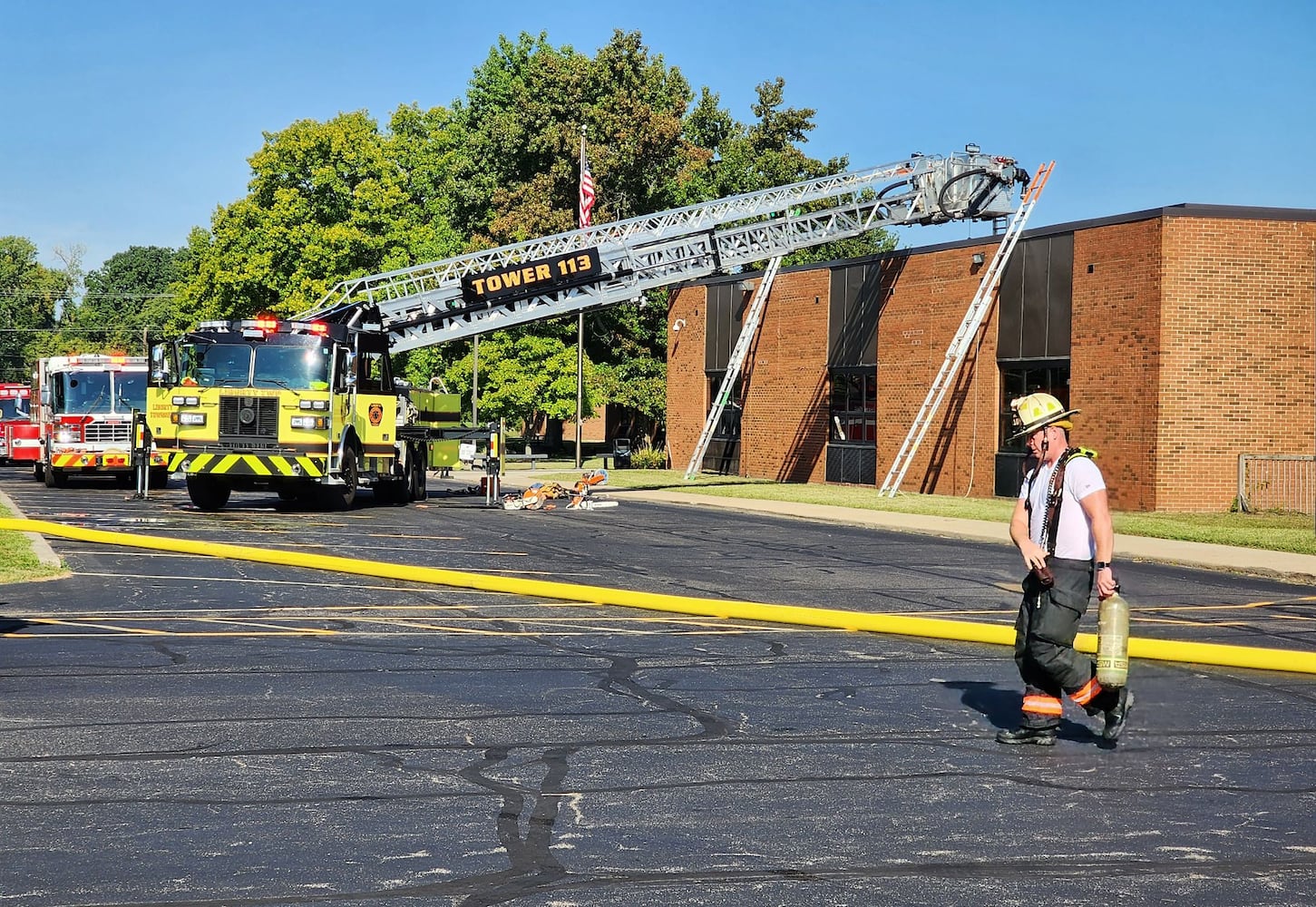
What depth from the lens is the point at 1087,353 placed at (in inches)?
1251

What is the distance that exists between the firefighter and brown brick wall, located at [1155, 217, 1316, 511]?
2267cm

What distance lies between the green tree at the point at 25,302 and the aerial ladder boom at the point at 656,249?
130 meters

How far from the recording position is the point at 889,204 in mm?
37469

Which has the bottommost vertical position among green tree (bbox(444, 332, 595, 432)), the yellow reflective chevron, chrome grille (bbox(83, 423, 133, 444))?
the yellow reflective chevron

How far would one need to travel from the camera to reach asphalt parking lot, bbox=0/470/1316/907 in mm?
5402

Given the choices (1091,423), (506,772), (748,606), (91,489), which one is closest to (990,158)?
(1091,423)

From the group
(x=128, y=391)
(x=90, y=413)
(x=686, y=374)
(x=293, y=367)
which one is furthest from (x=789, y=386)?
(x=293, y=367)

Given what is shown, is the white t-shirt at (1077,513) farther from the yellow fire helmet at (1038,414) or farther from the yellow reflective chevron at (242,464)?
the yellow reflective chevron at (242,464)

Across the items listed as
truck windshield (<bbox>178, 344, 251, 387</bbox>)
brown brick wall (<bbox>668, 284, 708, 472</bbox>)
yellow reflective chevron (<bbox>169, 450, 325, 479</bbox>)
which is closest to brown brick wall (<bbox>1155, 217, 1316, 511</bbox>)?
yellow reflective chevron (<bbox>169, 450, 325, 479</bbox>)

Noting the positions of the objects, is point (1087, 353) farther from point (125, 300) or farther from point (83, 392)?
point (125, 300)

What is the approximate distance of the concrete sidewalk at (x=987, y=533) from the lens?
18891 millimetres

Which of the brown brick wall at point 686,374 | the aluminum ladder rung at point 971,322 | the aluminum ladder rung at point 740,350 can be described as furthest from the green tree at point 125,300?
the aluminum ladder rung at point 971,322

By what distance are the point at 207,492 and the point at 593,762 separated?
19.6 m

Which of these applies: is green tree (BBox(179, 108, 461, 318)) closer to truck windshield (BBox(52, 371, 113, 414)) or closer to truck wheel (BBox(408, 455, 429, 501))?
truck windshield (BBox(52, 371, 113, 414))
